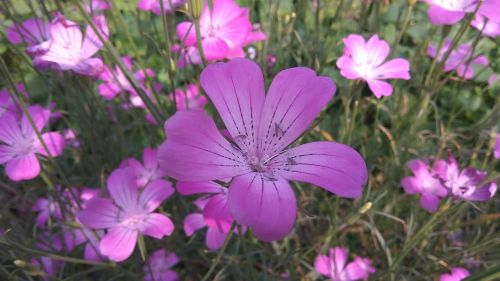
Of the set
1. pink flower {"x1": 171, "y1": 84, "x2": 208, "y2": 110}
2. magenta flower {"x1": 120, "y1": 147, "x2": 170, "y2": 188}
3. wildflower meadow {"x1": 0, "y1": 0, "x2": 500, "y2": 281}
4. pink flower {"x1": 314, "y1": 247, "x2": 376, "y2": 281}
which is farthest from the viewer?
pink flower {"x1": 171, "y1": 84, "x2": 208, "y2": 110}

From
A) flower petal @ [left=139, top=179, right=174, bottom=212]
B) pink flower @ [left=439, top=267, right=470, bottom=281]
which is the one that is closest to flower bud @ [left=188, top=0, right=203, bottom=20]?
flower petal @ [left=139, top=179, right=174, bottom=212]

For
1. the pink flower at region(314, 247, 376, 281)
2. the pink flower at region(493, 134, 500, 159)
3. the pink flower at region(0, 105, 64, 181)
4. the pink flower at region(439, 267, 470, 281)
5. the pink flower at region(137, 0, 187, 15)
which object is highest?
the pink flower at region(137, 0, 187, 15)

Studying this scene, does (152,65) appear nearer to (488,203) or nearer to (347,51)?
(347,51)

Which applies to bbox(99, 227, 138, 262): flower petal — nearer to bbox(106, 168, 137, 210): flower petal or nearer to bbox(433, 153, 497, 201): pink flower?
bbox(106, 168, 137, 210): flower petal

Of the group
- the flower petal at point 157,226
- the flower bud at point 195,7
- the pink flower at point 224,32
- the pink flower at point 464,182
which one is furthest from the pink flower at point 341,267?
the flower bud at point 195,7

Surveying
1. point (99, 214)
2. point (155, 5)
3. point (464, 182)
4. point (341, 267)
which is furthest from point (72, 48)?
point (464, 182)

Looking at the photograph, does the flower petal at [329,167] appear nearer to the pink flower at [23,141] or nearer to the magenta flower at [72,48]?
the magenta flower at [72,48]
